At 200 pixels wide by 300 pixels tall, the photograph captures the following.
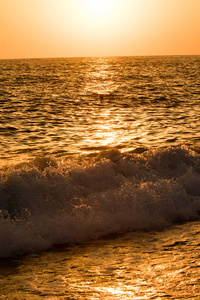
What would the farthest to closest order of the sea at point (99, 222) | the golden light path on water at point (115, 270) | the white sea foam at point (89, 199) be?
the white sea foam at point (89, 199)
the sea at point (99, 222)
the golden light path on water at point (115, 270)

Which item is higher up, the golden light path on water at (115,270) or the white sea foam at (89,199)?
the white sea foam at (89,199)

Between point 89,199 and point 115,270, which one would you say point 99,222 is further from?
point 115,270

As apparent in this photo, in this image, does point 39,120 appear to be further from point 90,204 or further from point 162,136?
point 90,204

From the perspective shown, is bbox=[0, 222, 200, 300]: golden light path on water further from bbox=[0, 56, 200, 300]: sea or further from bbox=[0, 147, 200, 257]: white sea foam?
bbox=[0, 147, 200, 257]: white sea foam

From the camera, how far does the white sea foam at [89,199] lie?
21.5 ft

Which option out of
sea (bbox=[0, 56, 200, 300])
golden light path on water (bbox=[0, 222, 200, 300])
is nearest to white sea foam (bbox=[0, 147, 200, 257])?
sea (bbox=[0, 56, 200, 300])

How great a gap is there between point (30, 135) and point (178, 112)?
10478 millimetres

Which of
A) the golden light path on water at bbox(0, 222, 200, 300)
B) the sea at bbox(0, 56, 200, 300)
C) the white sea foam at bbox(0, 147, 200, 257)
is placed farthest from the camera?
the white sea foam at bbox(0, 147, 200, 257)

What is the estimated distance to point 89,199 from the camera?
7.83m

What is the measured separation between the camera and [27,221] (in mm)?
6867

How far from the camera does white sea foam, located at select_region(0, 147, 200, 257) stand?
6547 millimetres

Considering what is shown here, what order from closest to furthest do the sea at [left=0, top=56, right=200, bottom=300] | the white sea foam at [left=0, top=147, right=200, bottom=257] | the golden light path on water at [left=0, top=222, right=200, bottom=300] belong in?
1. the golden light path on water at [left=0, top=222, right=200, bottom=300]
2. the sea at [left=0, top=56, right=200, bottom=300]
3. the white sea foam at [left=0, top=147, right=200, bottom=257]

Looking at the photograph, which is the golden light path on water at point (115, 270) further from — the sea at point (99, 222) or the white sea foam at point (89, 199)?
the white sea foam at point (89, 199)

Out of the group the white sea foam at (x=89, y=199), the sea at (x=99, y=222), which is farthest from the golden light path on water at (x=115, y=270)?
the white sea foam at (x=89, y=199)
